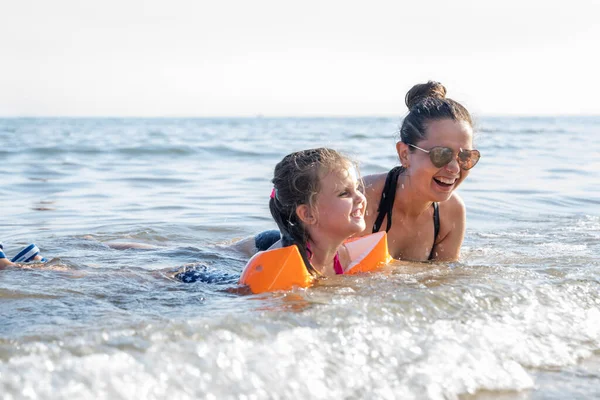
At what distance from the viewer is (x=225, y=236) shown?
730cm

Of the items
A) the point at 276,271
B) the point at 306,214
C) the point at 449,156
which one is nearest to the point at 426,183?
the point at 449,156

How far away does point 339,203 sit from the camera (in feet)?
14.0

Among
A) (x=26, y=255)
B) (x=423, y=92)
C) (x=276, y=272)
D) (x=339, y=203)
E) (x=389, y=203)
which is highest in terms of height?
(x=423, y=92)

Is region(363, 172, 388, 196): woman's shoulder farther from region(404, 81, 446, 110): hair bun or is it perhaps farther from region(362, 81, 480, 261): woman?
region(404, 81, 446, 110): hair bun

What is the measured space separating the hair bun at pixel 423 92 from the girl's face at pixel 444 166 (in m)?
0.40

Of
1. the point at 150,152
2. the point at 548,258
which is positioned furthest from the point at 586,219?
the point at 150,152

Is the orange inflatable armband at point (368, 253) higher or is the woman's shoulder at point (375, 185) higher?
the woman's shoulder at point (375, 185)

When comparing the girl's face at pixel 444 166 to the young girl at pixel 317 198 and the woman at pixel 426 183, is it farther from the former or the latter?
the young girl at pixel 317 198

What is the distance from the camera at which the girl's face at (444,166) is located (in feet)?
15.1

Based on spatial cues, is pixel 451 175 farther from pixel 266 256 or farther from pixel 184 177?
pixel 184 177

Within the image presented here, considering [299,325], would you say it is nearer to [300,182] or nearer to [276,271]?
[276,271]

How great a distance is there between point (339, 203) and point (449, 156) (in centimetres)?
80

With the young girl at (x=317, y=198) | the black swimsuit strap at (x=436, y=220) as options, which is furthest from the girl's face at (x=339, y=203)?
the black swimsuit strap at (x=436, y=220)

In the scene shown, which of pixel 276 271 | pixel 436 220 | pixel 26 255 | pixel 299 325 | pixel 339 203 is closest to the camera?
pixel 299 325
